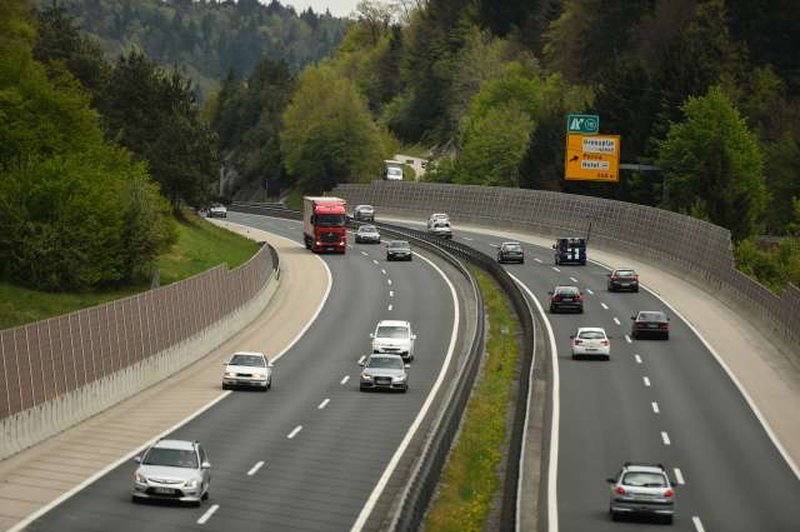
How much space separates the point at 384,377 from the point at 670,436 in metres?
12.0

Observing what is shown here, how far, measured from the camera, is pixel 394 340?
6738 cm

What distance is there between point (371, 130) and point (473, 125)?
11.6 m

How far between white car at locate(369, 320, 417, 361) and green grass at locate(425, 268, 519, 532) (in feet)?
10.9

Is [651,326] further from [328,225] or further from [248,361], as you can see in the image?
[328,225]

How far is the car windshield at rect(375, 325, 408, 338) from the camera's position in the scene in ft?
223

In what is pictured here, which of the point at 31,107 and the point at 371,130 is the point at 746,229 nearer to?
the point at 31,107

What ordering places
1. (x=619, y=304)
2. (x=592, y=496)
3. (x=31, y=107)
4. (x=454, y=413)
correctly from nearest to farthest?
(x=592, y=496)
(x=454, y=413)
(x=619, y=304)
(x=31, y=107)

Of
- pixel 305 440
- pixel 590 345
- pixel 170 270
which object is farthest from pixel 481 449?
pixel 170 270

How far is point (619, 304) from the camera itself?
3378 inches

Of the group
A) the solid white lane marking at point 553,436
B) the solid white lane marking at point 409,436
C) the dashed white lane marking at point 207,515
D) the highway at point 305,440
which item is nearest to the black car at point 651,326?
the solid white lane marking at point 553,436

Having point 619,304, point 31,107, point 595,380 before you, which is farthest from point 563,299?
point 31,107

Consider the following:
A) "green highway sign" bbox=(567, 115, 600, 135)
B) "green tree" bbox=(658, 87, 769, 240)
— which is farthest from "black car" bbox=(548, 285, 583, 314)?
"green tree" bbox=(658, 87, 769, 240)

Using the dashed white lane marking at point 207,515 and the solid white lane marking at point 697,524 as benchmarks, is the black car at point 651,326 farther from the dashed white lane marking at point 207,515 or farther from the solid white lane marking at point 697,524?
the dashed white lane marking at point 207,515

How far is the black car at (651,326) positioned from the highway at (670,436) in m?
0.48
